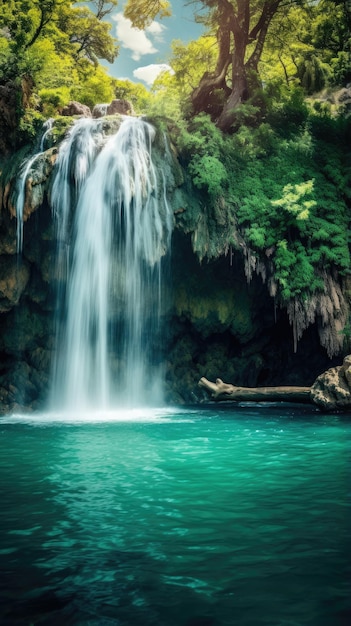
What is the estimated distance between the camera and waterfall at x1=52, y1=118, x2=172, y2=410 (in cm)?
1656

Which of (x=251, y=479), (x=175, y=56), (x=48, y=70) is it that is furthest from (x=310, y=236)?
(x=175, y=56)

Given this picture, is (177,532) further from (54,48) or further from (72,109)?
(54,48)

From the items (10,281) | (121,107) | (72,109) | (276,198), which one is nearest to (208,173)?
(276,198)

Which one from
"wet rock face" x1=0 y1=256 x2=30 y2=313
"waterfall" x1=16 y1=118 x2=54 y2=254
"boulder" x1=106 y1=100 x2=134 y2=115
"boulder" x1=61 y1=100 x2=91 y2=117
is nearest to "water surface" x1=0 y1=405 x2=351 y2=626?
"wet rock face" x1=0 y1=256 x2=30 y2=313

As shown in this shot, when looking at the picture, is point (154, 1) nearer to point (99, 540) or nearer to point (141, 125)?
point (141, 125)

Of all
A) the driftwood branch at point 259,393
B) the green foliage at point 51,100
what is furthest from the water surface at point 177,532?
the green foliage at point 51,100

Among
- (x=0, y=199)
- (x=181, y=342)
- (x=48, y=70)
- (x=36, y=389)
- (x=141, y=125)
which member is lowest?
(x=36, y=389)

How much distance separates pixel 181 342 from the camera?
65.4 ft

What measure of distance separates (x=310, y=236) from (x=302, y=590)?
1433 cm

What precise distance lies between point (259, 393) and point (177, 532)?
10431 mm

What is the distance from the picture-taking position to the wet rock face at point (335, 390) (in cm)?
1399

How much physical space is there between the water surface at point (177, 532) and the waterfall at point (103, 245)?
7.25 meters

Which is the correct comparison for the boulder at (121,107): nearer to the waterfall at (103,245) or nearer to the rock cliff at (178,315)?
the rock cliff at (178,315)

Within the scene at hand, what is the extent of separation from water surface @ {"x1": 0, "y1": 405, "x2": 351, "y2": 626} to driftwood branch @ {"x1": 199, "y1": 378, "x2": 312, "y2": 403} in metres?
4.91
